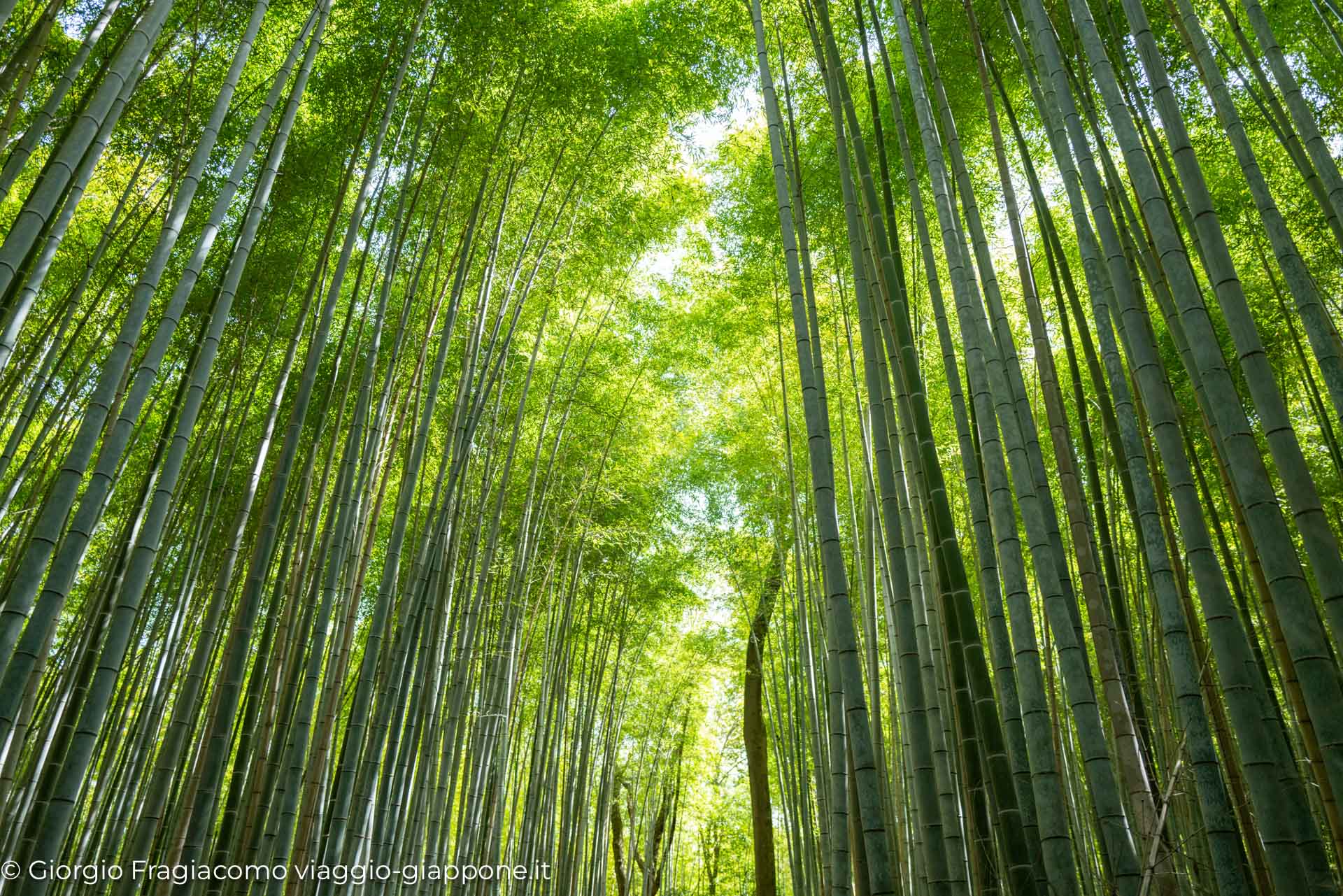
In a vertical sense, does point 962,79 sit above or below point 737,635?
above

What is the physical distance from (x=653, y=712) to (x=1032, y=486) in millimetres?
10157

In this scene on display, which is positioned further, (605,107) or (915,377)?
(605,107)

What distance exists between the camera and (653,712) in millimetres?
11469

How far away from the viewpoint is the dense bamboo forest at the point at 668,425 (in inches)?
76.1

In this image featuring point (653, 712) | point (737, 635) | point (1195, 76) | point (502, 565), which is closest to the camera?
point (1195, 76)

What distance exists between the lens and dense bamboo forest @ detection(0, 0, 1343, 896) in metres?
1.93

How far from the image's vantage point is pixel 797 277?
8.25 feet

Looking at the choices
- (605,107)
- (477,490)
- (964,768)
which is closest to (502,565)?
(477,490)

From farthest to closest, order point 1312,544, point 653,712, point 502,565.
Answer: point 653,712, point 502,565, point 1312,544

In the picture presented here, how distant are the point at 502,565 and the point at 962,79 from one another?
563 centimetres

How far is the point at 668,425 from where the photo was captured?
27.7 ft

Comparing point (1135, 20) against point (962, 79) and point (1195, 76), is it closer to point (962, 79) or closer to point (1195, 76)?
point (962, 79)

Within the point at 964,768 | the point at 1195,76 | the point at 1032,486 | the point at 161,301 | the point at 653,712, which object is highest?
the point at 1195,76

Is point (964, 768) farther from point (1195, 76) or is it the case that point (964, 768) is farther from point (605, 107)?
point (605, 107)
